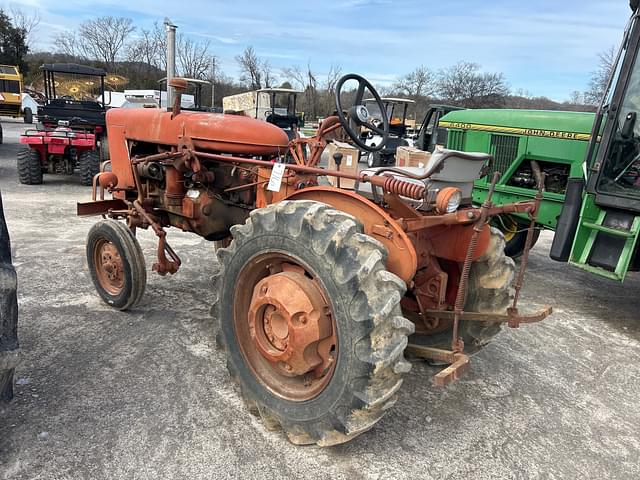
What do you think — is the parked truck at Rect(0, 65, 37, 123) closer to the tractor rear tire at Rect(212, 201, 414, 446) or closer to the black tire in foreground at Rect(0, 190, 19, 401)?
the black tire in foreground at Rect(0, 190, 19, 401)

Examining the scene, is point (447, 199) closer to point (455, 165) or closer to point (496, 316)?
point (455, 165)

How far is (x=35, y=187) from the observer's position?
9.81 meters

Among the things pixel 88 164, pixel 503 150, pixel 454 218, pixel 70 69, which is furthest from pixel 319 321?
pixel 70 69

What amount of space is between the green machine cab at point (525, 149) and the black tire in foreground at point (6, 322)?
4.57 m

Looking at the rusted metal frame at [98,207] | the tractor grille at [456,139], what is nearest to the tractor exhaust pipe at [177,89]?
the rusted metal frame at [98,207]

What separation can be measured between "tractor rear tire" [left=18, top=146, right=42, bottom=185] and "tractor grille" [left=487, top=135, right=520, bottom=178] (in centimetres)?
868

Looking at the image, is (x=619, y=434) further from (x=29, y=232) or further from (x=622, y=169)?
(x=29, y=232)

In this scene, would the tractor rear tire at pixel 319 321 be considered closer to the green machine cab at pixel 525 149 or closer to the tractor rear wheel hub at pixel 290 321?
the tractor rear wheel hub at pixel 290 321

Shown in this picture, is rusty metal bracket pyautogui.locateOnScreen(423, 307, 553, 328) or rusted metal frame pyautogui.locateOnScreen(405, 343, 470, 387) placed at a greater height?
rusty metal bracket pyautogui.locateOnScreen(423, 307, 553, 328)

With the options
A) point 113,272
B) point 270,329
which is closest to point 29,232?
point 113,272

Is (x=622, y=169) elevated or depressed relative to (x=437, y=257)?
elevated

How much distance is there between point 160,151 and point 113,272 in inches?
42.2

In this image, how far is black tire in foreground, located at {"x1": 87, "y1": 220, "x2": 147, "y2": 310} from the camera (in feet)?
12.5

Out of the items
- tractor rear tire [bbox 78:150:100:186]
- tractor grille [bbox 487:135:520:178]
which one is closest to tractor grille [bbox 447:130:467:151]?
tractor grille [bbox 487:135:520:178]
